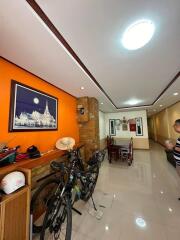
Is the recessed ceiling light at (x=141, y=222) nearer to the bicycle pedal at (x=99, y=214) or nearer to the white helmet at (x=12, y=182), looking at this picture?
the bicycle pedal at (x=99, y=214)

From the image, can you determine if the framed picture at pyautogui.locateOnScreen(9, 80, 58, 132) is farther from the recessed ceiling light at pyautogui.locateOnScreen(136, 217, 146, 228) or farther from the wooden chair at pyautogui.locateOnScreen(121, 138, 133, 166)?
the wooden chair at pyautogui.locateOnScreen(121, 138, 133, 166)

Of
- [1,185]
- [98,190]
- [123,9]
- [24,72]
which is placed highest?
[123,9]

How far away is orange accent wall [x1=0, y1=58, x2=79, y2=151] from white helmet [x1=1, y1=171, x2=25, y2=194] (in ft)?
2.16

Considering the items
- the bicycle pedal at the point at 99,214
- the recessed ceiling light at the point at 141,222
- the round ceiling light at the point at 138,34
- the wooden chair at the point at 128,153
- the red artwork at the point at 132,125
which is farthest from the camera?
the red artwork at the point at 132,125

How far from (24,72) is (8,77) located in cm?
35

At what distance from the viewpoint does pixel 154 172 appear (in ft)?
11.3

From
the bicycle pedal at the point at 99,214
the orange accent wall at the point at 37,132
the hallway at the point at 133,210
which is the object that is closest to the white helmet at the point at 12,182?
the orange accent wall at the point at 37,132

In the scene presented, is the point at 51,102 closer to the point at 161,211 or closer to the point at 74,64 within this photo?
the point at 74,64

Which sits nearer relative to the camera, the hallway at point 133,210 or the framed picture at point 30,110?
the hallway at point 133,210

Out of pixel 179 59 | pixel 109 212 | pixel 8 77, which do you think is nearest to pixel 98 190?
pixel 109 212

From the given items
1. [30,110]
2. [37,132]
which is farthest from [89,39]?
[37,132]

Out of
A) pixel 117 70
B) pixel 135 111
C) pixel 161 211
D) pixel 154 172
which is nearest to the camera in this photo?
pixel 161 211

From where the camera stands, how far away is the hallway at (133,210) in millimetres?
1482

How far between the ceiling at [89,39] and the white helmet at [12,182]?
5.30 feet
